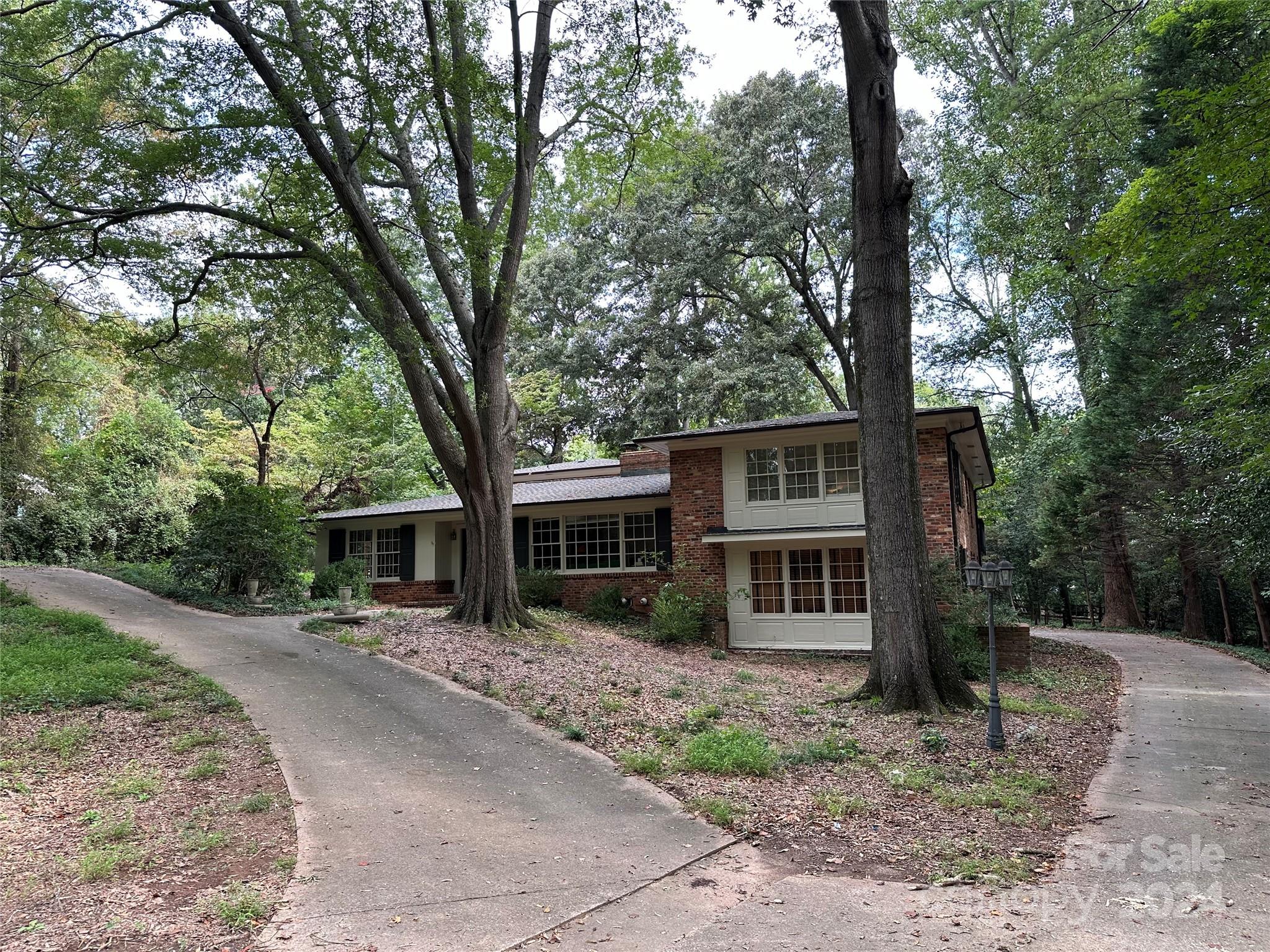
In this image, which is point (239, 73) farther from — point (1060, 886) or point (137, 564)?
point (137, 564)

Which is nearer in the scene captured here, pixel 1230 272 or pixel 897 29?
pixel 1230 272

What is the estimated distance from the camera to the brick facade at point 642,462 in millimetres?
20094

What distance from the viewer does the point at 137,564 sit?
19.1 meters

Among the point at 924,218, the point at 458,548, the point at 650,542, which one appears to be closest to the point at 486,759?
the point at 650,542

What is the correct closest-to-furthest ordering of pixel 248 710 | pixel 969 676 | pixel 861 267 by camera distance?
pixel 248 710
pixel 861 267
pixel 969 676

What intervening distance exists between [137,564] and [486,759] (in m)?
17.4

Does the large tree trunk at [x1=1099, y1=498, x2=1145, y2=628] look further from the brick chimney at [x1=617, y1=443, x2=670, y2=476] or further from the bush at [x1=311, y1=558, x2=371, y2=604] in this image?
the bush at [x1=311, y1=558, x2=371, y2=604]

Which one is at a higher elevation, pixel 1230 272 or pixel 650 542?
pixel 1230 272

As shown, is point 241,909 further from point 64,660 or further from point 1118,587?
point 1118,587

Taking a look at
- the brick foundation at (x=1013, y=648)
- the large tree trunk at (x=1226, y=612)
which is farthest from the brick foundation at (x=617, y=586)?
the large tree trunk at (x=1226, y=612)

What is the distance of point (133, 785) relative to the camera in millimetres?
5219

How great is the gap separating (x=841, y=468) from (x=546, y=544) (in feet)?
25.2

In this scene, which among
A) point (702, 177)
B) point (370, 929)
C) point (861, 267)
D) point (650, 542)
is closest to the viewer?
point (370, 929)

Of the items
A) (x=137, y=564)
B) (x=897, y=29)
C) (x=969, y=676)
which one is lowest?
(x=969, y=676)
